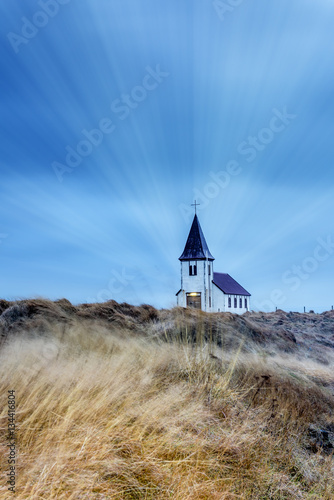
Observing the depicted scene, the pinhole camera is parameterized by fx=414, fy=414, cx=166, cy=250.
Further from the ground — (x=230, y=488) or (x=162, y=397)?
(x=162, y=397)

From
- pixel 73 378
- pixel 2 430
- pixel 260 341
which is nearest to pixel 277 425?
pixel 73 378

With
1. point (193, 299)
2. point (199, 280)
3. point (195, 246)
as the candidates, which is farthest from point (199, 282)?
point (195, 246)

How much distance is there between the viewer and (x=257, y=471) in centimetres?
408

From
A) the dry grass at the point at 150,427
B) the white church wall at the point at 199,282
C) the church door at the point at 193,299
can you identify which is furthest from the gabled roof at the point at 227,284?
the dry grass at the point at 150,427

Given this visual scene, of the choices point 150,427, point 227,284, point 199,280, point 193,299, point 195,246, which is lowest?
point 150,427

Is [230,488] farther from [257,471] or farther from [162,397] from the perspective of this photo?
[162,397]

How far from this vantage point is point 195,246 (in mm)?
38438

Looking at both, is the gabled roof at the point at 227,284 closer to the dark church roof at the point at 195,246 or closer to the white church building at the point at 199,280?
the white church building at the point at 199,280

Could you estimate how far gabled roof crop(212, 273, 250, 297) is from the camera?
4084 centimetres

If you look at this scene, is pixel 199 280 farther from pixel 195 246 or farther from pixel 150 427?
pixel 150 427

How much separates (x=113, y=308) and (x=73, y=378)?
6094 mm

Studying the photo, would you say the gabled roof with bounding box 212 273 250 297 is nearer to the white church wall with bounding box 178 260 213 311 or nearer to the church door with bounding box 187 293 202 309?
the white church wall with bounding box 178 260 213 311

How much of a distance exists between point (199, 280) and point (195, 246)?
126 inches

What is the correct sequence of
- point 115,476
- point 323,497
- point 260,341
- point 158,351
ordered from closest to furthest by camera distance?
1. point 115,476
2. point 323,497
3. point 158,351
4. point 260,341
